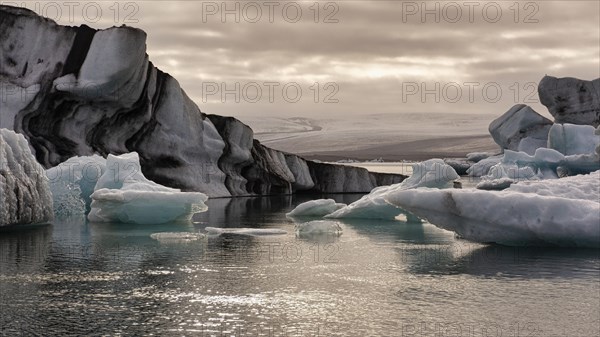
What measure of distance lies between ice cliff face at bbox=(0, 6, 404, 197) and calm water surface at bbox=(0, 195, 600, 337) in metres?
9.11

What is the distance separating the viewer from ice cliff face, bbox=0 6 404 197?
20859 mm

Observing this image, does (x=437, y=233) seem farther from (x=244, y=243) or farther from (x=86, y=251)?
(x=86, y=251)

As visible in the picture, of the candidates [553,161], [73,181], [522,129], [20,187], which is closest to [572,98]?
[522,129]

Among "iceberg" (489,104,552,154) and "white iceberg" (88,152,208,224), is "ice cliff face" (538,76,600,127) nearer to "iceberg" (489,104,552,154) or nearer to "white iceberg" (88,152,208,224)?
"iceberg" (489,104,552,154)

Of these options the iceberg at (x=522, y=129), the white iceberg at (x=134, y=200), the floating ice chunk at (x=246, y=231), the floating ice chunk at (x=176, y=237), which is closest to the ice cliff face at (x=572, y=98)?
the iceberg at (x=522, y=129)

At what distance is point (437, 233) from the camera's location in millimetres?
13305

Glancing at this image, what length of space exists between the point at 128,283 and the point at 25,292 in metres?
0.99

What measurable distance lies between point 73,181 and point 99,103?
543 cm

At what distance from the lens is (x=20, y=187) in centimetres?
1309

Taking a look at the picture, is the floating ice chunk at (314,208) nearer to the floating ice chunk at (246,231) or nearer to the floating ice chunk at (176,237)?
the floating ice chunk at (246,231)

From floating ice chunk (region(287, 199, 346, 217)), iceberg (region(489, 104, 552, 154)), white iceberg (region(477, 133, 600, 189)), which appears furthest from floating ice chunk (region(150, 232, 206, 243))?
iceberg (region(489, 104, 552, 154))

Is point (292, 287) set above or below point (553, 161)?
below

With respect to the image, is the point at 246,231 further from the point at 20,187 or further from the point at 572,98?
the point at 572,98

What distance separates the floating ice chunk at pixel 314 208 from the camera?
56.1 ft
